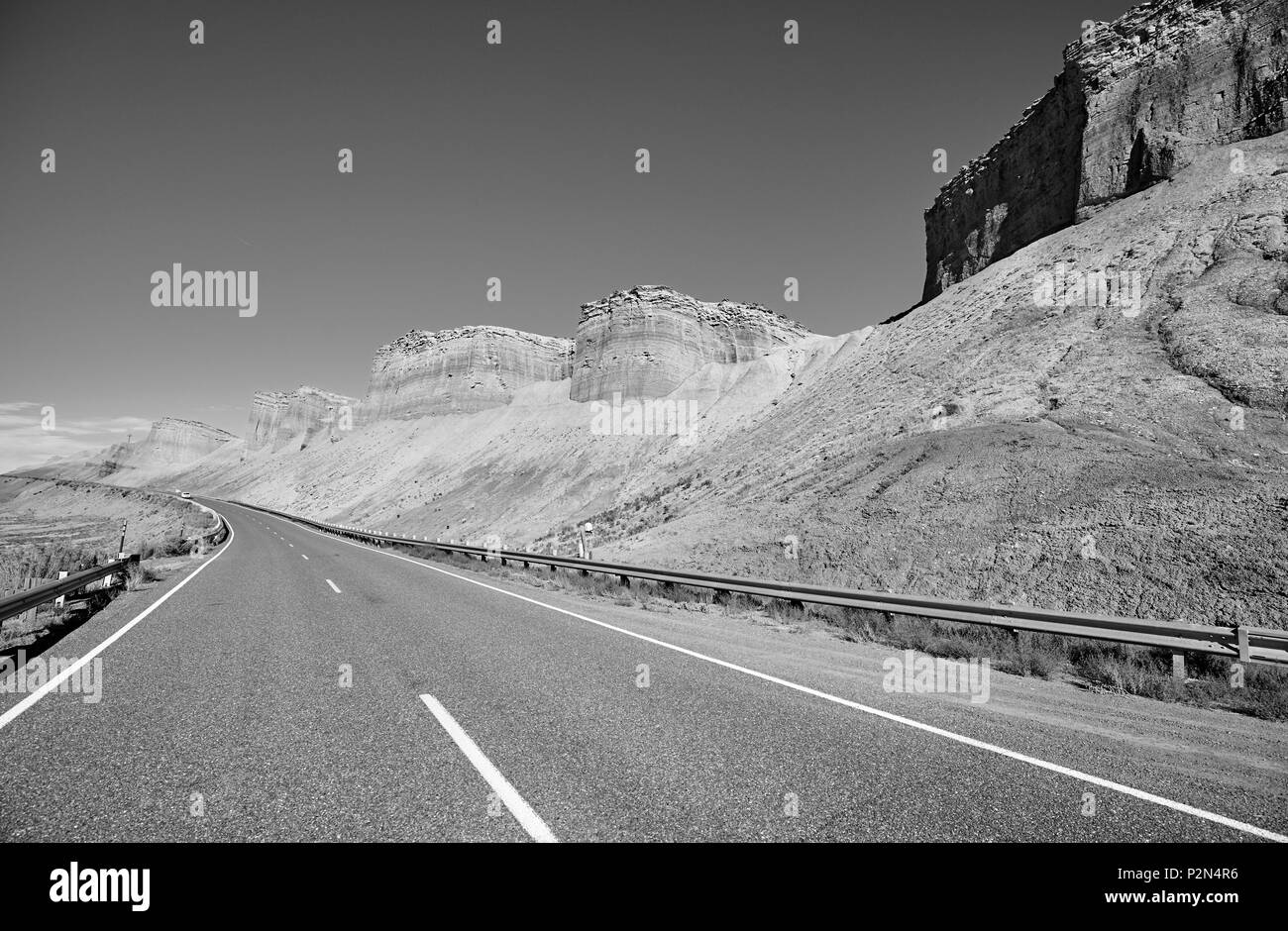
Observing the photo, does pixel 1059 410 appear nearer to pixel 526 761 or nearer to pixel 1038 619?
pixel 1038 619

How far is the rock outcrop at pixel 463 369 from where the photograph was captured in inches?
3371

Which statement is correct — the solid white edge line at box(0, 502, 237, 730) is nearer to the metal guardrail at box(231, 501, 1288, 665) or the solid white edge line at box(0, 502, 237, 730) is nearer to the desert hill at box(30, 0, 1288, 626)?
the metal guardrail at box(231, 501, 1288, 665)

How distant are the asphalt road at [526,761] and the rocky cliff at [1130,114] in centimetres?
3554

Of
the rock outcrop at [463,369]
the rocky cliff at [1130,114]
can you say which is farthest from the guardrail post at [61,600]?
the rock outcrop at [463,369]

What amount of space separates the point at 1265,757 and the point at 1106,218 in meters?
33.9

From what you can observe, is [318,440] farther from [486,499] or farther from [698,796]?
[698,796]

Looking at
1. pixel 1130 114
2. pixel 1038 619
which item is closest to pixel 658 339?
pixel 1130 114

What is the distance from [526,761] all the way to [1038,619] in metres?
7.79

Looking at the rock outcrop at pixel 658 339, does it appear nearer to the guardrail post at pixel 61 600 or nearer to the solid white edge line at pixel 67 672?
the guardrail post at pixel 61 600

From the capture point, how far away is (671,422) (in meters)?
54.9

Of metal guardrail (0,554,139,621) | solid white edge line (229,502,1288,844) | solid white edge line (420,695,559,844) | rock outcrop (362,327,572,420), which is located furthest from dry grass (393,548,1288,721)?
rock outcrop (362,327,572,420)

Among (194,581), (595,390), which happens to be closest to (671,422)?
(595,390)

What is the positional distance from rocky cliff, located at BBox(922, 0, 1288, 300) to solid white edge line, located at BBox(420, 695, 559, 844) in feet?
125

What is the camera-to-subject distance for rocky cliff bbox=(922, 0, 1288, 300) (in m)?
28.0
